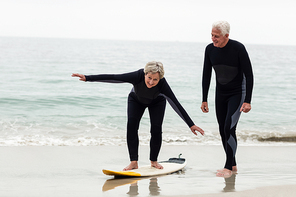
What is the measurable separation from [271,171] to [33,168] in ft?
10.5

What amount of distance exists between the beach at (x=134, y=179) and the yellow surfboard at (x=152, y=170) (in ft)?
0.31

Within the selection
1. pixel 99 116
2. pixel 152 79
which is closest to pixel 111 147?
pixel 152 79

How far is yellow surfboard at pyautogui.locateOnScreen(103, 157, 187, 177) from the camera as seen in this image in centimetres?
387

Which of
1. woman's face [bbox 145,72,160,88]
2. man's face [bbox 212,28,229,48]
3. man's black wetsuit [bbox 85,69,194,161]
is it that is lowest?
man's black wetsuit [bbox 85,69,194,161]

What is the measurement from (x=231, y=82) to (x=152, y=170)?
57.3 inches

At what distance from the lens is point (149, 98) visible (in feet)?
13.2

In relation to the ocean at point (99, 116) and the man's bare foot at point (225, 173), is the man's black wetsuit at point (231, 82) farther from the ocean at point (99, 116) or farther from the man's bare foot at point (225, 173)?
the ocean at point (99, 116)

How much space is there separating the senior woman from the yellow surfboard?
0.10 meters

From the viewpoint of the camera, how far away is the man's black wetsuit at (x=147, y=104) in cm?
392

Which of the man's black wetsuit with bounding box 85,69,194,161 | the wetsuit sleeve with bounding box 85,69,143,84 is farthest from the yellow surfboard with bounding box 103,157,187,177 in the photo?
the wetsuit sleeve with bounding box 85,69,143,84

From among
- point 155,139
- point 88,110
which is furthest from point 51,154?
point 88,110

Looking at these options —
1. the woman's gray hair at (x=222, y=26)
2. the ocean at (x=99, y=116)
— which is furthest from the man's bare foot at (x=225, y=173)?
the ocean at (x=99, y=116)

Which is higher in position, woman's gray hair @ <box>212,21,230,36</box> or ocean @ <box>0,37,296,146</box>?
woman's gray hair @ <box>212,21,230,36</box>

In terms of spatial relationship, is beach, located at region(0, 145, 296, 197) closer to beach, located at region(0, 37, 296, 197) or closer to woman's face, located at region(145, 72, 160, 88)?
beach, located at region(0, 37, 296, 197)
